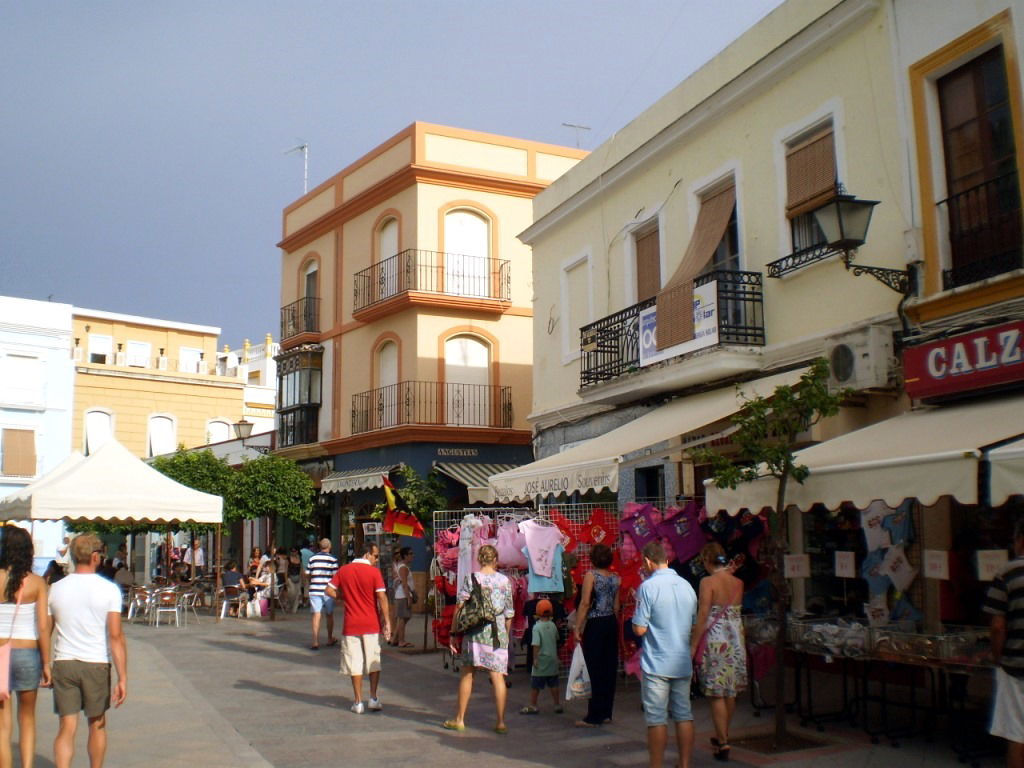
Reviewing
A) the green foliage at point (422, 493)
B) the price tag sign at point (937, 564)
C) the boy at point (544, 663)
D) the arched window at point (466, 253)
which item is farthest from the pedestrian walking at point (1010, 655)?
the arched window at point (466, 253)

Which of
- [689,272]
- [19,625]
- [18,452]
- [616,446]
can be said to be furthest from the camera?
[18,452]

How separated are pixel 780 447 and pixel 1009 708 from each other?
250 centimetres

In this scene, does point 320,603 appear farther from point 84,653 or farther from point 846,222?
point 846,222

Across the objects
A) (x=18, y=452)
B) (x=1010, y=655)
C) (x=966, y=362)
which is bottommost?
(x=1010, y=655)

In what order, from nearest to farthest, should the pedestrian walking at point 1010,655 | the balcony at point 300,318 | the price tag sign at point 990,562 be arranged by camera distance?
the pedestrian walking at point 1010,655 < the price tag sign at point 990,562 < the balcony at point 300,318

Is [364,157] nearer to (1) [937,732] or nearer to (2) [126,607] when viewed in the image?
(2) [126,607]

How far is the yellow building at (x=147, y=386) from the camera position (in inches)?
1673

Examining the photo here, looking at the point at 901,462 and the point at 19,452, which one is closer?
the point at 901,462

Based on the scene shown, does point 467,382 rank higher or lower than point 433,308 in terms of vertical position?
lower

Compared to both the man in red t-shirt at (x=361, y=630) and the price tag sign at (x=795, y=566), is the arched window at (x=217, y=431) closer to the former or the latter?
the man in red t-shirt at (x=361, y=630)

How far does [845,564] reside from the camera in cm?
1017

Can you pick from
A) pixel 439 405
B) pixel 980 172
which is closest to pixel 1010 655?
pixel 980 172

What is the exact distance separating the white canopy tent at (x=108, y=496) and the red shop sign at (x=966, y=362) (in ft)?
41.8

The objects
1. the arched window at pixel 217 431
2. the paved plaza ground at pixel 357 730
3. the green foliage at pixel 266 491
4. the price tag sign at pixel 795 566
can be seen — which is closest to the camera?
the paved plaza ground at pixel 357 730
